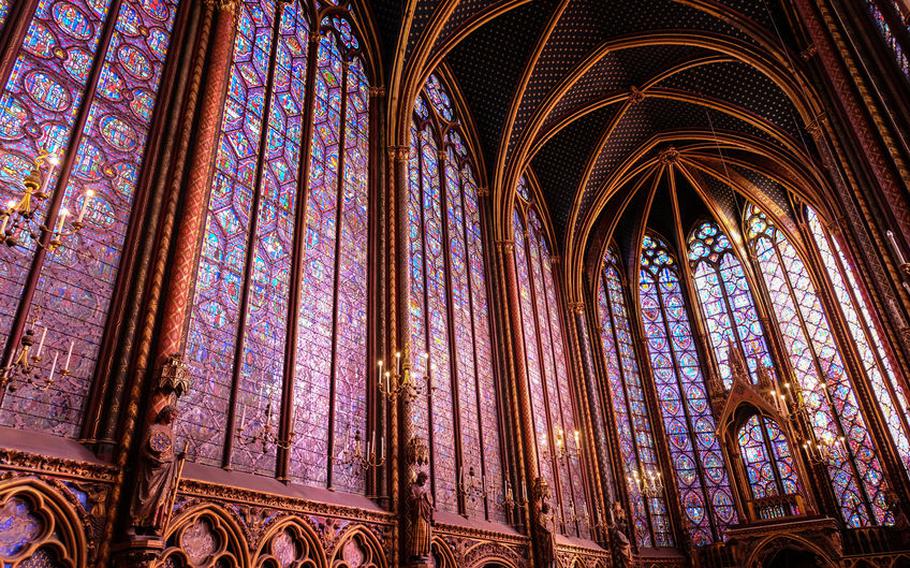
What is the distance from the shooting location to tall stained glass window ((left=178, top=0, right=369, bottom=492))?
8516 millimetres

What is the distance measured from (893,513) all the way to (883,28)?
14.1 meters

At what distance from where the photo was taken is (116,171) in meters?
8.07

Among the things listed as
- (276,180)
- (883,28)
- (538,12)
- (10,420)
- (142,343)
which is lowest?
(10,420)

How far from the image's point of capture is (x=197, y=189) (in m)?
8.17

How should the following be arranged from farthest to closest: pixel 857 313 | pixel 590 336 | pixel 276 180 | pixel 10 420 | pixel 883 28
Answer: pixel 590 336
pixel 857 313
pixel 276 180
pixel 883 28
pixel 10 420

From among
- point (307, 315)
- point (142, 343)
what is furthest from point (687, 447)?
point (142, 343)

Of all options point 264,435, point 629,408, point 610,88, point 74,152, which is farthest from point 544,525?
point 610,88

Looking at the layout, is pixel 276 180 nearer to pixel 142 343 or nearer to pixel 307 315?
pixel 307 315

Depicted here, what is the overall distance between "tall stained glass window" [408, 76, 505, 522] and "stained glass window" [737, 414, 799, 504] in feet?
34.4

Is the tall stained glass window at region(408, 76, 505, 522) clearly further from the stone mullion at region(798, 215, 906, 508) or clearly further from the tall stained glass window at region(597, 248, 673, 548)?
the stone mullion at region(798, 215, 906, 508)

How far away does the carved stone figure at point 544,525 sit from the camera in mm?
12867

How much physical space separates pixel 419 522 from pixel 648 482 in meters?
13.0

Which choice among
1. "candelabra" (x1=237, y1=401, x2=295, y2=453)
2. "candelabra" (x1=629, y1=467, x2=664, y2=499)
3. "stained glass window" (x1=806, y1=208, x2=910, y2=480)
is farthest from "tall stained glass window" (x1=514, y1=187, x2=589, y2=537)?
"stained glass window" (x1=806, y1=208, x2=910, y2=480)

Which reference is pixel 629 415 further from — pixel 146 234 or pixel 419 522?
pixel 146 234
